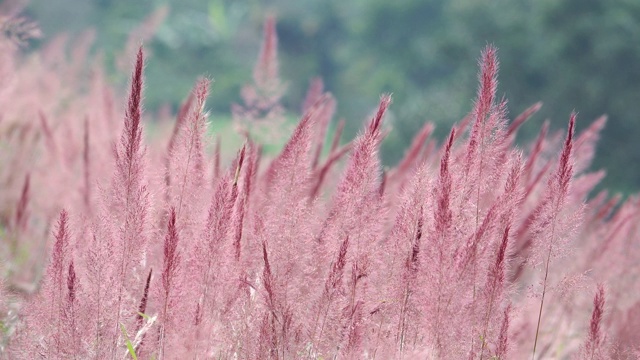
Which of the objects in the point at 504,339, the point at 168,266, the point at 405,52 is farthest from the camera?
the point at 405,52

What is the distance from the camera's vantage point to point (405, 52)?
60.8ft

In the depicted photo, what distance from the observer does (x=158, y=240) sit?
156 cm

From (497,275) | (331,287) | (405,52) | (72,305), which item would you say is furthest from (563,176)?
(405,52)

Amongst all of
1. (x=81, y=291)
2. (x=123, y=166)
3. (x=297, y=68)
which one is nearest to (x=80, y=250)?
(x=81, y=291)

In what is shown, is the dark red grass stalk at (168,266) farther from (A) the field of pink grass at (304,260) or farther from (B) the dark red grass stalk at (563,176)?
(B) the dark red grass stalk at (563,176)

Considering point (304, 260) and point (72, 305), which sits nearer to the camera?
point (72, 305)

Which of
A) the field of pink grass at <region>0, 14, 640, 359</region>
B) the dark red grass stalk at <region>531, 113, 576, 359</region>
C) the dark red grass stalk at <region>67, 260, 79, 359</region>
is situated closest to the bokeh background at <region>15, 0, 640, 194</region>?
the field of pink grass at <region>0, 14, 640, 359</region>

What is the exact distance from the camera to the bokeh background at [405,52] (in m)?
12.8

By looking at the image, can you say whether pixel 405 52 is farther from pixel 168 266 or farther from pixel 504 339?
Result: pixel 168 266

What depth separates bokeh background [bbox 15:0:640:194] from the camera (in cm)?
1277

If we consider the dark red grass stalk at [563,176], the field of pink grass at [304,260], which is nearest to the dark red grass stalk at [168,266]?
the field of pink grass at [304,260]

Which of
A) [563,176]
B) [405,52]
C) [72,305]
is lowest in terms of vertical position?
[72,305]

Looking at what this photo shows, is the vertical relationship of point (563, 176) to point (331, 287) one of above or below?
above

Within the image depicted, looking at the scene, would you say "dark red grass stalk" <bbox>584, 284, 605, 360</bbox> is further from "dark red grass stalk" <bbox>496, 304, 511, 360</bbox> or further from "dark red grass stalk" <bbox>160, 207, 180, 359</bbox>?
"dark red grass stalk" <bbox>160, 207, 180, 359</bbox>
